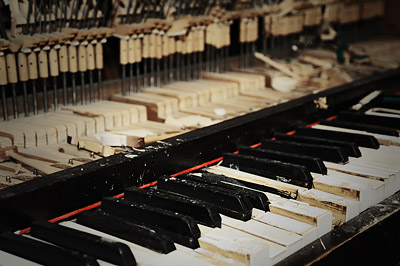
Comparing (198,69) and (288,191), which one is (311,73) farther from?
(288,191)

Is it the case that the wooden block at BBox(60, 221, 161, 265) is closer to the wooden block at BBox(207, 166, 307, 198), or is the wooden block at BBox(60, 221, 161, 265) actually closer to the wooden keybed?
the wooden keybed

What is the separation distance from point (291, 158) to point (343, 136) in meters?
0.56

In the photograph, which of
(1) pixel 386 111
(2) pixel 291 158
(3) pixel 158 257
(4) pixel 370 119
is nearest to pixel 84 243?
(3) pixel 158 257

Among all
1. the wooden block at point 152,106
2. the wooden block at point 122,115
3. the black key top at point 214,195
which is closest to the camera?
the black key top at point 214,195

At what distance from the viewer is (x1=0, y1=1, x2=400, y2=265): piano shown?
2.00 m

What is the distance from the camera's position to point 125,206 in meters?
2.28

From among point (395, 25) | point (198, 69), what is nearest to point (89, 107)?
point (198, 69)

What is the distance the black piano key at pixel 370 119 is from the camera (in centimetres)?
363

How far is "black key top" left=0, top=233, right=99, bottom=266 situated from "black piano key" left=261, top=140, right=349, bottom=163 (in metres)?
1.50

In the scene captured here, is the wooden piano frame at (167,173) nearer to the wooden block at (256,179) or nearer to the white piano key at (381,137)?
the wooden block at (256,179)

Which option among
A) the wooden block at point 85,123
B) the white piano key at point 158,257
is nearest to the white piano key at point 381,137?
the wooden block at point 85,123

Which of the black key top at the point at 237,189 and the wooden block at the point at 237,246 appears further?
the black key top at the point at 237,189

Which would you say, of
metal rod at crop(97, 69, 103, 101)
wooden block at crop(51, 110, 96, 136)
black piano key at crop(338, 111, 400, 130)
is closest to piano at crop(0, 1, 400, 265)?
black piano key at crop(338, 111, 400, 130)

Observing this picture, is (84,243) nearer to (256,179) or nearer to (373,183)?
(256,179)
